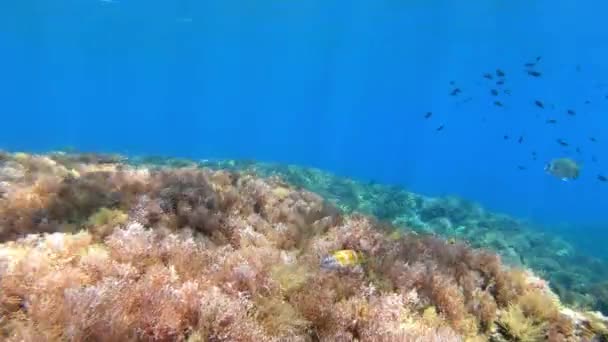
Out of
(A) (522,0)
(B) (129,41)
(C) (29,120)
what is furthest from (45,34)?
(C) (29,120)

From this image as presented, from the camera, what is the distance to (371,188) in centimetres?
2358

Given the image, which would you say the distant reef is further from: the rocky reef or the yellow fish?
the rocky reef

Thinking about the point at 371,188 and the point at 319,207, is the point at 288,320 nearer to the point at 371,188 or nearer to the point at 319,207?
the point at 319,207

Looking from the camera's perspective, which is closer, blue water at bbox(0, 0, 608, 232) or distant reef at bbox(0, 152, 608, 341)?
distant reef at bbox(0, 152, 608, 341)

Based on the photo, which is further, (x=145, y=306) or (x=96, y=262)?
(x=96, y=262)

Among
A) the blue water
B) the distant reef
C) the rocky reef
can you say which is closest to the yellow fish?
the distant reef

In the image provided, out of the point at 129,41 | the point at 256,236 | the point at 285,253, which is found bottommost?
the point at 285,253

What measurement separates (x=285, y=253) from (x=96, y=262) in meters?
2.39

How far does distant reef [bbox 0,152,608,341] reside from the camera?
3740mm

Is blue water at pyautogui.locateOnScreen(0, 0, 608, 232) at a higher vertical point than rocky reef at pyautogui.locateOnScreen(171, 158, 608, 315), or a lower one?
higher

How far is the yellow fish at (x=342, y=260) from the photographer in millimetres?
5703

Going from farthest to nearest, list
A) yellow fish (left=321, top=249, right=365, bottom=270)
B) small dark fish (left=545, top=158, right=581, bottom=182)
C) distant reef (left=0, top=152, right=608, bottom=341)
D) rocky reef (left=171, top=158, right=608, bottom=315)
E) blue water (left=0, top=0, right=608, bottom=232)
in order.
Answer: blue water (left=0, top=0, right=608, bottom=232)
rocky reef (left=171, top=158, right=608, bottom=315)
small dark fish (left=545, top=158, right=581, bottom=182)
yellow fish (left=321, top=249, right=365, bottom=270)
distant reef (left=0, top=152, right=608, bottom=341)

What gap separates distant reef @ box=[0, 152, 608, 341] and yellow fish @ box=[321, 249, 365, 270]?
1.0 inches

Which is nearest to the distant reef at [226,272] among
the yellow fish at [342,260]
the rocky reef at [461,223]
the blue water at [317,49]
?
the yellow fish at [342,260]
